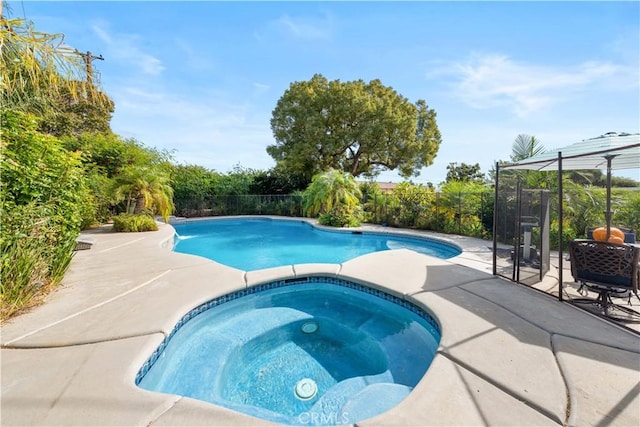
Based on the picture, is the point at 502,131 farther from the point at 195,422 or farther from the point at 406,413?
the point at 195,422

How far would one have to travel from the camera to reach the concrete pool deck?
1678 millimetres

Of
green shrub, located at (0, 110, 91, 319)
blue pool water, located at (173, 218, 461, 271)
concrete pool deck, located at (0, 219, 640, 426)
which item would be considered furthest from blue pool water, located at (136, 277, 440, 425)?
blue pool water, located at (173, 218, 461, 271)

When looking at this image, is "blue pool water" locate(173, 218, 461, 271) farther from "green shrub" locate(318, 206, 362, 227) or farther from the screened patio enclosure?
the screened patio enclosure

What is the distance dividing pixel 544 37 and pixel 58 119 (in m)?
20.4

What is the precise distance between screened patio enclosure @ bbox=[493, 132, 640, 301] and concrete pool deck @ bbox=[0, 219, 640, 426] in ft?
2.04

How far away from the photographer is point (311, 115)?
55.4ft

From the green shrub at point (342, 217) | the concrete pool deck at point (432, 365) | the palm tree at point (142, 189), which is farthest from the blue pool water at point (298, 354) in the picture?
the palm tree at point (142, 189)

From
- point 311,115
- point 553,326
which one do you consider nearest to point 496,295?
point 553,326

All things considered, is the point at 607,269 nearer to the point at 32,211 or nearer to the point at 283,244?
the point at 32,211

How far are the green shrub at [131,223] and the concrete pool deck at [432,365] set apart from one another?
197 inches

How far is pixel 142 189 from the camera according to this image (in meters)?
9.49

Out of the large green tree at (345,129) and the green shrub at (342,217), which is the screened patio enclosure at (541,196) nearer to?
the green shrub at (342,217)

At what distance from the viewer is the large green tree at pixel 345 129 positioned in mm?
16391

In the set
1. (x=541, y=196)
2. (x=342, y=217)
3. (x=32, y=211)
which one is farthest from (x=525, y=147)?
(x=32, y=211)
